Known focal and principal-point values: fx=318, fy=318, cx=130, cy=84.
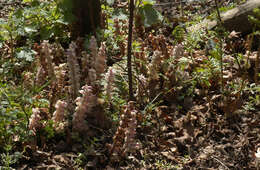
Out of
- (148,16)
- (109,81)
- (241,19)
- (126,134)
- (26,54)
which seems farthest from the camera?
(148,16)

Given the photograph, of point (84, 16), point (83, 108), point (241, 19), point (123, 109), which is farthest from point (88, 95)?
point (241, 19)

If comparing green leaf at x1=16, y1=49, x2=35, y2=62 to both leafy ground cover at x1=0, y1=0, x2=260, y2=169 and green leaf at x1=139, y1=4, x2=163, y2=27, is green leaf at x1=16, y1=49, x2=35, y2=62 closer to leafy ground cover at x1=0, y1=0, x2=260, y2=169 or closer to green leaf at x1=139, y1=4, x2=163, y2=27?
leafy ground cover at x1=0, y1=0, x2=260, y2=169

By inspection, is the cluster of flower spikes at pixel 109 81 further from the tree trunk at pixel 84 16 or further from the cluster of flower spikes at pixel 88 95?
the tree trunk at pixel 84 16

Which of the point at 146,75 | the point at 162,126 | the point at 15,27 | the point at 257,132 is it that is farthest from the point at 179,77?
the point at 15,27

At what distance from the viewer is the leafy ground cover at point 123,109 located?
2.56m

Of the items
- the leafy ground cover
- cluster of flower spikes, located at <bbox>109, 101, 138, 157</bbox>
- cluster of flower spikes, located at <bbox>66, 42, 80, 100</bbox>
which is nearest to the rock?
the leafy ground cover

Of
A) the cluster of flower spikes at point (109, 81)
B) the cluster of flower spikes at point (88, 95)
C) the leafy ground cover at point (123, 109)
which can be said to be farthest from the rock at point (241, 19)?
the cluster of flower spikes at point (109, 81)

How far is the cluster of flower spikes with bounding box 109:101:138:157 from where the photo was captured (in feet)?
7.99

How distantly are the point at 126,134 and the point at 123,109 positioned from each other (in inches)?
15.9

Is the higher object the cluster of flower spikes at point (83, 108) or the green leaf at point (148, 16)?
the green leaf at point (148, 16)

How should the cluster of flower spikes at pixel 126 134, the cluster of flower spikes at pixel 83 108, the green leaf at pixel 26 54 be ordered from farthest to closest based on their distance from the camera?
the green leaf at pixel 26 54 < the cluster of flower spikes at pixel 83 108 < the cluster of flower spikes at pixel 126 134

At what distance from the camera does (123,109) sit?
2.83 metres

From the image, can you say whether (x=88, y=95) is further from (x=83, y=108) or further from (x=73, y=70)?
(x=73, y=70)

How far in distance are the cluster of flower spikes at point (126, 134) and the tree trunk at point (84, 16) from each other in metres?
1.62
